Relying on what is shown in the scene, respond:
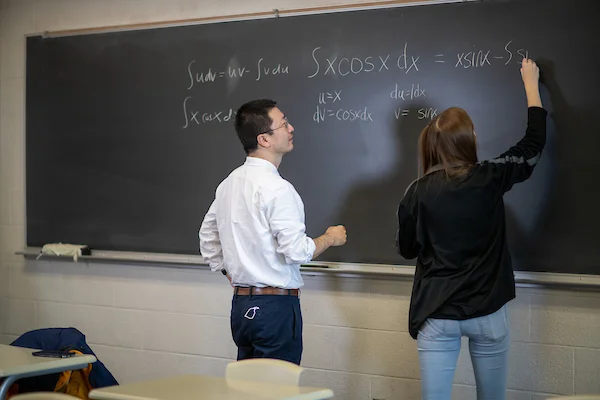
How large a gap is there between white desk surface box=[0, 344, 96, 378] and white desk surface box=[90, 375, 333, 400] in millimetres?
530

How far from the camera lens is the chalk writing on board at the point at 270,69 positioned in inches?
148

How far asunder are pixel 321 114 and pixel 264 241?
37.5 inches

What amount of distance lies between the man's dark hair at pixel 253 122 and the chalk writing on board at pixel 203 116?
2.72 ft

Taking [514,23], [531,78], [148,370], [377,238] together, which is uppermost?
[514,23]

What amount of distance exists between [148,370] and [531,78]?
2559 mm

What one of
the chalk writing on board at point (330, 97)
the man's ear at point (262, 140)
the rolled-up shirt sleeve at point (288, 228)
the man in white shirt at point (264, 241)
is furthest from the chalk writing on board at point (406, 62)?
the rolled-up shirt sleeve at point (288, 228)

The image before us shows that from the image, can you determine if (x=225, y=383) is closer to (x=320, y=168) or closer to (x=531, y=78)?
(x=320, y=168)

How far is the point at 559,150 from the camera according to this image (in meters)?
3.16

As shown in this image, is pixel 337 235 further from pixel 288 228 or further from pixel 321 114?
pixel 321 114

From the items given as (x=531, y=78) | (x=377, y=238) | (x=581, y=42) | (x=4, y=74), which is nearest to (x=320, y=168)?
(x=377, y=238)

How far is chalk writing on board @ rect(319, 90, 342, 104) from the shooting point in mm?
3611

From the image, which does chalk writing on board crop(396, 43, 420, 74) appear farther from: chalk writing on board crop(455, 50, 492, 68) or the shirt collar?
the shirt collar

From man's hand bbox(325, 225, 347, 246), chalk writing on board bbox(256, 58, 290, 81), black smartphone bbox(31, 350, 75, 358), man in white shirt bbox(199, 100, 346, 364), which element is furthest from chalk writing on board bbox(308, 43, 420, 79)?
black smartphone bbox(31, 350, 75, 358)

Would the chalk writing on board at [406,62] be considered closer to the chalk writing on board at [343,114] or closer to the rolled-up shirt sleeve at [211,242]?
the chalk writing on board at [343,114]
